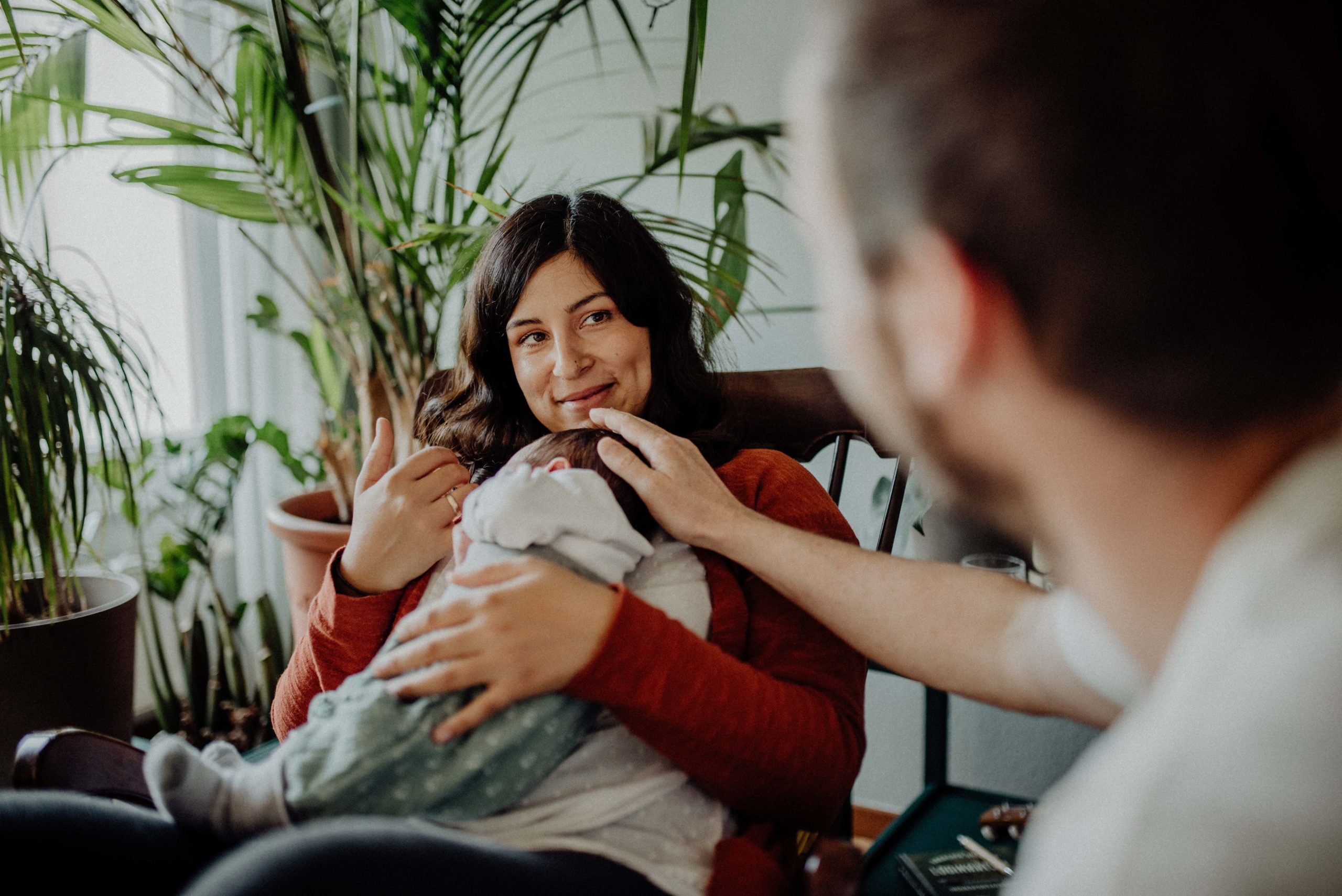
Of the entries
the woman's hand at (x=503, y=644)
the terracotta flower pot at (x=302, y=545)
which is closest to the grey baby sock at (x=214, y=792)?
the woman's hand at (x=503, y=644)

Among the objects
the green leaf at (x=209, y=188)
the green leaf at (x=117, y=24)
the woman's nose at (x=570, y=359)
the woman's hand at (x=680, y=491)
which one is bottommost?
the woman's hand at (x=680, y=491)

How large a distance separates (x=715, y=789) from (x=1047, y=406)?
561mm

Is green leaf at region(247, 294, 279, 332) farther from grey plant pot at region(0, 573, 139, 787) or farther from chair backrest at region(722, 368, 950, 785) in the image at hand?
chair backrest at region(722, 368, 950, 785)

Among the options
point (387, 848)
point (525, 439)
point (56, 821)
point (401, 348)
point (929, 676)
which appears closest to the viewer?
point (387, 848)

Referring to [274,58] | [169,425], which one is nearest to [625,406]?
[274,58]

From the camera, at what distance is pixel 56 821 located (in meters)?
0.81

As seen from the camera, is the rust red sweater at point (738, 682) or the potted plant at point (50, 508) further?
the potted plant at point (50, 508)

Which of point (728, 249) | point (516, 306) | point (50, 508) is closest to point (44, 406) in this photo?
point (50, 508)

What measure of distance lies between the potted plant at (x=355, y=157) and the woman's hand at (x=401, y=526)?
1.83 ft

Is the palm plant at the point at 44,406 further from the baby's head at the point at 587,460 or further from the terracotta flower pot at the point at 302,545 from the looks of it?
the baby's head at the point at 587,460

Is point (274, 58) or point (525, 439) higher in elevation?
point (274, 58)

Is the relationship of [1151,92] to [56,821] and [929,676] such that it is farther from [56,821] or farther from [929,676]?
[56,821]

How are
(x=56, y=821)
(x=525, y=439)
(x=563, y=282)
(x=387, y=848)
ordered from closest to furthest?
(x=387, y=848) → (x=56, y=821) → (x=563, y=282) → (x=525, y=439)

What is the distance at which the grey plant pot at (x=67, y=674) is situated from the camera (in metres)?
1.50
